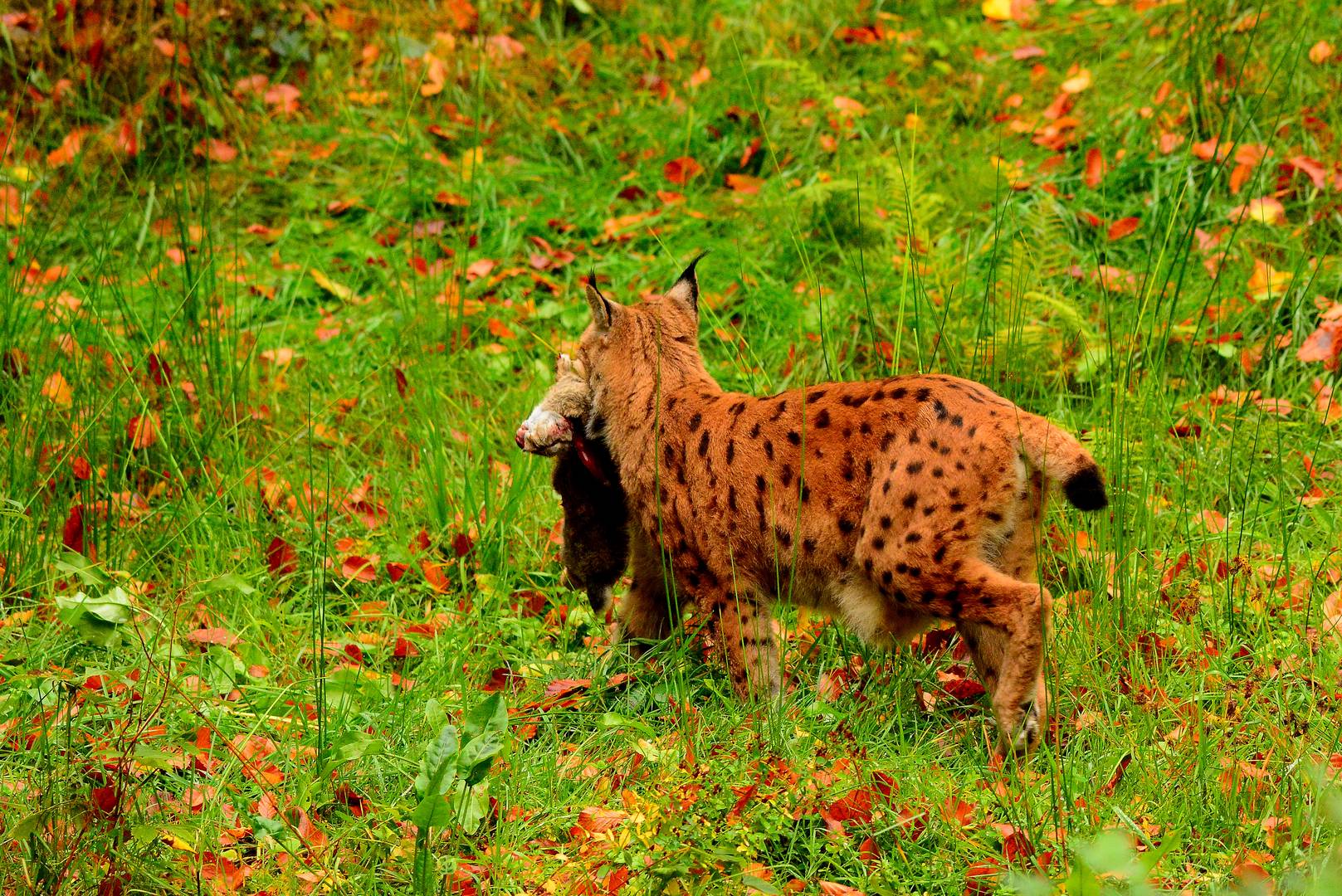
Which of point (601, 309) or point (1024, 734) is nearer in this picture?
point (1024, 734)

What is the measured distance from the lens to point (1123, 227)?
6891 millimetres

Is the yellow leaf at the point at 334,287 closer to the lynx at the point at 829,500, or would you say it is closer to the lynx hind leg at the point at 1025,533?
the lynx at the point at 829,500

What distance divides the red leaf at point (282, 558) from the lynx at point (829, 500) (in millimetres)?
1360

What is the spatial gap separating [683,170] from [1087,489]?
179 inches

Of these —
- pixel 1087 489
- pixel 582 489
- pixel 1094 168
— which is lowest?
pixel 582 489

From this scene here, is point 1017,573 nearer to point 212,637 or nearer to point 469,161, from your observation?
point 212,637

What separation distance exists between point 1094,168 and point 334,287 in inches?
157

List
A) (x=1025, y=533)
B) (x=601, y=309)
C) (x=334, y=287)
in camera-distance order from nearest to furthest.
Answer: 1. (x=1025, y=533)
2. (x=601, y=309)
3. (x=334, y=287)

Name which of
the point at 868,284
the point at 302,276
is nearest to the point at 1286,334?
the point at 868,284

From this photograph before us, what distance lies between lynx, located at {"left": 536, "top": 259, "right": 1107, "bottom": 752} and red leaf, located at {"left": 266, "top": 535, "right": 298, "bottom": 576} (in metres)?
1.36

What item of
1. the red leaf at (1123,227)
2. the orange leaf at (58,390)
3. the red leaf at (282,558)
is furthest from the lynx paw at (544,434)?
the red leaf at (1123,227)

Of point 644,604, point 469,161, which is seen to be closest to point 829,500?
point 644,604

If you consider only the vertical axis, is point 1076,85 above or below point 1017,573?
above

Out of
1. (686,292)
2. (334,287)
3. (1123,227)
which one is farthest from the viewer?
(334,287)
